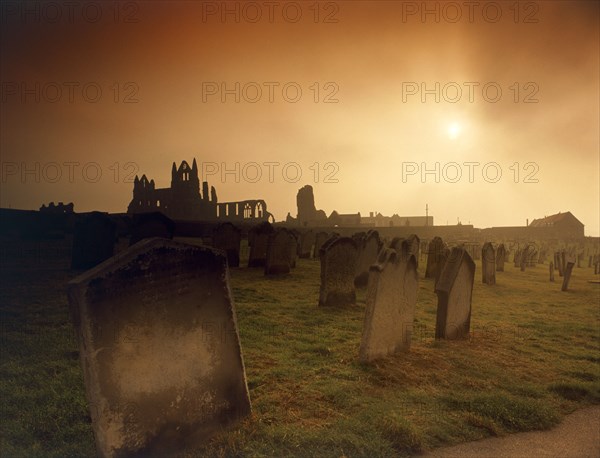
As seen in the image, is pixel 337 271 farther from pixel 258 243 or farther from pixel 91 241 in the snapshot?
pixel 91 241

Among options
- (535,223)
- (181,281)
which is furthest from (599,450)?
(535,223)

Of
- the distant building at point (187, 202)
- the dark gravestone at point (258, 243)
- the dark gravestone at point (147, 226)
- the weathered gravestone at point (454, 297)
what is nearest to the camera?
the weathered gravestone at point (454, 297)

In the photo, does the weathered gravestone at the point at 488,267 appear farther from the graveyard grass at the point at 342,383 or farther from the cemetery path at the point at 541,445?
the cemetery path at the point at 541,445

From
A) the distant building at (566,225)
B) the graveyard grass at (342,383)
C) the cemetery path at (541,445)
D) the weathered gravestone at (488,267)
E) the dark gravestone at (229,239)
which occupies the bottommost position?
the cemetery path at (541,445)

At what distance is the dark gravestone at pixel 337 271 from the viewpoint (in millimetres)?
9516

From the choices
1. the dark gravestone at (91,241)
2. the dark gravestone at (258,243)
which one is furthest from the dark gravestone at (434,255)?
the dark gravestone at (91,241)

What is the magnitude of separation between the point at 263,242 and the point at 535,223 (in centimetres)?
8084

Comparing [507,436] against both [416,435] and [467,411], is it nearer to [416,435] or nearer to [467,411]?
[467,411]

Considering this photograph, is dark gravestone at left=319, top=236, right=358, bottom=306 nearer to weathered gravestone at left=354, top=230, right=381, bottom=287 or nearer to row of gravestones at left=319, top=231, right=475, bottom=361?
row of gravestones at left=319, top=231, right=475, bottom=361

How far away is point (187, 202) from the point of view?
58.6 metres

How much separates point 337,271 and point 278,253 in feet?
18.9

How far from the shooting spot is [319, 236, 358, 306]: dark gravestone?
9.52 m

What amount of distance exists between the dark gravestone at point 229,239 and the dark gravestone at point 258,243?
70cm

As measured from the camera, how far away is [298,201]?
64688 millimetres
